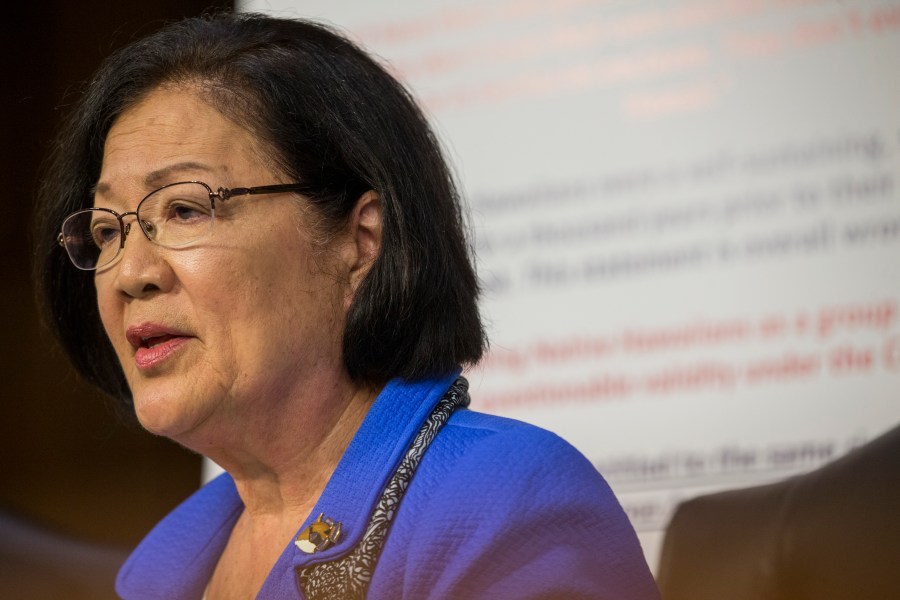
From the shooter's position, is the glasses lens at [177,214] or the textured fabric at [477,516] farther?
the glasses lens at [177,214]

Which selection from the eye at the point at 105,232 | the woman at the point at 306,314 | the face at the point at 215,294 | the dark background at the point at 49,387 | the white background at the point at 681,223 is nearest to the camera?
the woman at the point at 306,314

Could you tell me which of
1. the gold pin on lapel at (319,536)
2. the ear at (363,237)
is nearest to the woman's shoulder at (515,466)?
the gold pin on lapel at (319,536)

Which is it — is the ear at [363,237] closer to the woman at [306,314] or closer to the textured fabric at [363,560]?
the woman at [306,314]

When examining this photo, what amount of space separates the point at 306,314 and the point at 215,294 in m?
0.14

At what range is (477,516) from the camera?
4.53ft

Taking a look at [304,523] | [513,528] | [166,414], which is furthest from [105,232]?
[513,528]

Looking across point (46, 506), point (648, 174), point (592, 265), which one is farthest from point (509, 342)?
point (46, 506)

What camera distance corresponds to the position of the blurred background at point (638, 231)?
2.58 metres

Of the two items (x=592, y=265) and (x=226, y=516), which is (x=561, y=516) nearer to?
(x=226, y=516)

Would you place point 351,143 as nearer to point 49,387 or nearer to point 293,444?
point 293,444

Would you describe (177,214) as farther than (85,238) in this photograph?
No

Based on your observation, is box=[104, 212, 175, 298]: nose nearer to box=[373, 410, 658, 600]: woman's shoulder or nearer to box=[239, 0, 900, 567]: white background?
box=[373, 410, 658, 600]: woman's shoulder

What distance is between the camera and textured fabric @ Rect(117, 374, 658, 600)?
135cm

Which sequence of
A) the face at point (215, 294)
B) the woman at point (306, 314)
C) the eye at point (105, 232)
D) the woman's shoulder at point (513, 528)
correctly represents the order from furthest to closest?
the eye at point (105, 232)
the face at point (215, 294)
the woman at point (306, 314)
the woman's shoulder at point (513, 528)
